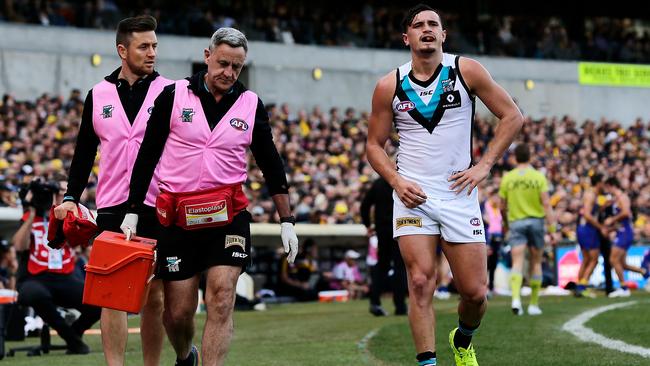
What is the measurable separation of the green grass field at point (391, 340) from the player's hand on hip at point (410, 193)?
238cm

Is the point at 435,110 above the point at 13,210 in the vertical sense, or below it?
above

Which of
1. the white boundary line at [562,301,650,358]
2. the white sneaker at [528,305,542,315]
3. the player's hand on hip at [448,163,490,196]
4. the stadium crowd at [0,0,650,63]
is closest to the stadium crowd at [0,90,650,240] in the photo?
the stadium crowd at [0,0,650,63]

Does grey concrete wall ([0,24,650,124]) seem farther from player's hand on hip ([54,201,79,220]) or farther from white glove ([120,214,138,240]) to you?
white glove ([120,214,138,240])

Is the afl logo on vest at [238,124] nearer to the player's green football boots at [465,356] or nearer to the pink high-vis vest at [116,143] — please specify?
the pink high-vis vest at [116,143]

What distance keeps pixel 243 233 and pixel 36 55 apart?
25496 millimetres

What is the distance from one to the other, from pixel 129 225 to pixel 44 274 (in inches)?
190

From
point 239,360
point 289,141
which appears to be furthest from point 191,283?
point 289,141

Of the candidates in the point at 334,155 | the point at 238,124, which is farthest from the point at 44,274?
the point at 334,155

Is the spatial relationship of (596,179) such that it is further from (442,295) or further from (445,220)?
(445,220)

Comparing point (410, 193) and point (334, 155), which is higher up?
point (410, 193)

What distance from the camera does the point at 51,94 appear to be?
3147cm

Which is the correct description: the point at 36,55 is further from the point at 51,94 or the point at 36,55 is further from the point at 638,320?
the point at 638,320

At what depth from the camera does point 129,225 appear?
24.7 feet

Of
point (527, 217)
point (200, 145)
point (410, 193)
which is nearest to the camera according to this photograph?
point (200, 145)
